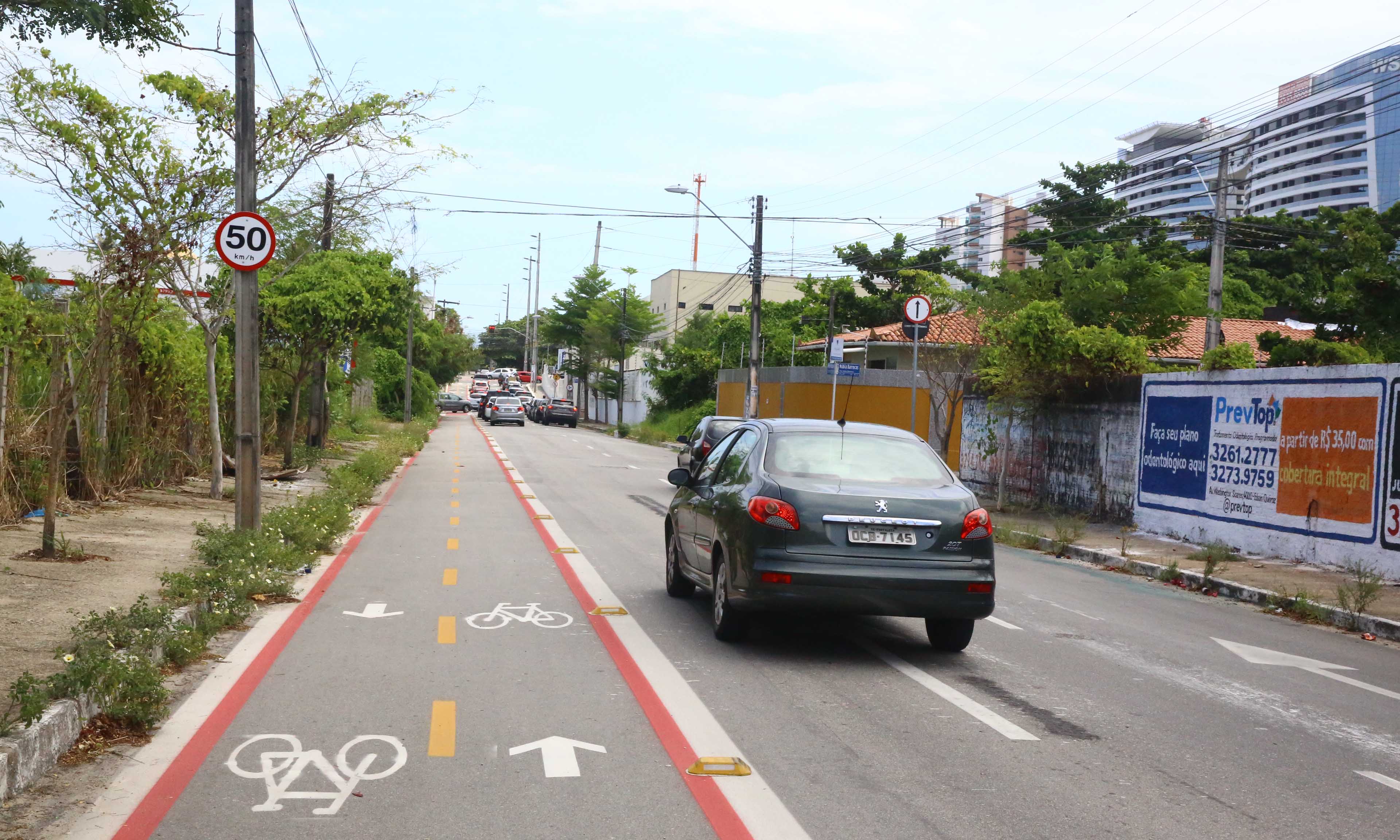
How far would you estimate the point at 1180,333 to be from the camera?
2575 cm

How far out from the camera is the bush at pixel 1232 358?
15.8 meters

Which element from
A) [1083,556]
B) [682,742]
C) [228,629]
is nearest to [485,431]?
[1083,556]

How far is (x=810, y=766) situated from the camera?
218 inches

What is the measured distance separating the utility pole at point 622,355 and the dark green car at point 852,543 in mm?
56010

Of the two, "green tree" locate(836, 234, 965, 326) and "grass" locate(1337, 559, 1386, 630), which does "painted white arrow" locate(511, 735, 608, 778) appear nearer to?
"grass" locate(1337, 559, 1386, 630)

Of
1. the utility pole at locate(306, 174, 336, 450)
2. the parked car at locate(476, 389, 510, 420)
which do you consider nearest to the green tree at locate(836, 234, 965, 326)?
the parked car at locate(476, 389, 510, 420)

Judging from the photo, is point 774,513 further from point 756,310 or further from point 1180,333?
point 756,310

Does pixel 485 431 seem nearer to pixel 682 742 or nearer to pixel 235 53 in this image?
pixel 235 53

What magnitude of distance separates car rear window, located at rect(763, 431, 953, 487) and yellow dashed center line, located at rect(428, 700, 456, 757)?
279cm

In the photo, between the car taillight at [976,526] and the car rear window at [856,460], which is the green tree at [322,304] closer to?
the car rear window at [856,460]

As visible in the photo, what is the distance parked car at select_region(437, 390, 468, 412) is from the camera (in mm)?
85375

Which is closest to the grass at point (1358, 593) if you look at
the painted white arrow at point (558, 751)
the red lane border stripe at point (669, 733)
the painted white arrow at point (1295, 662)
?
the painted white arrow at point (1295, 662)

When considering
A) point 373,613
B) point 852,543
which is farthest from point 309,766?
point 373,613

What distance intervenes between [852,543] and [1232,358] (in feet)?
33.5
